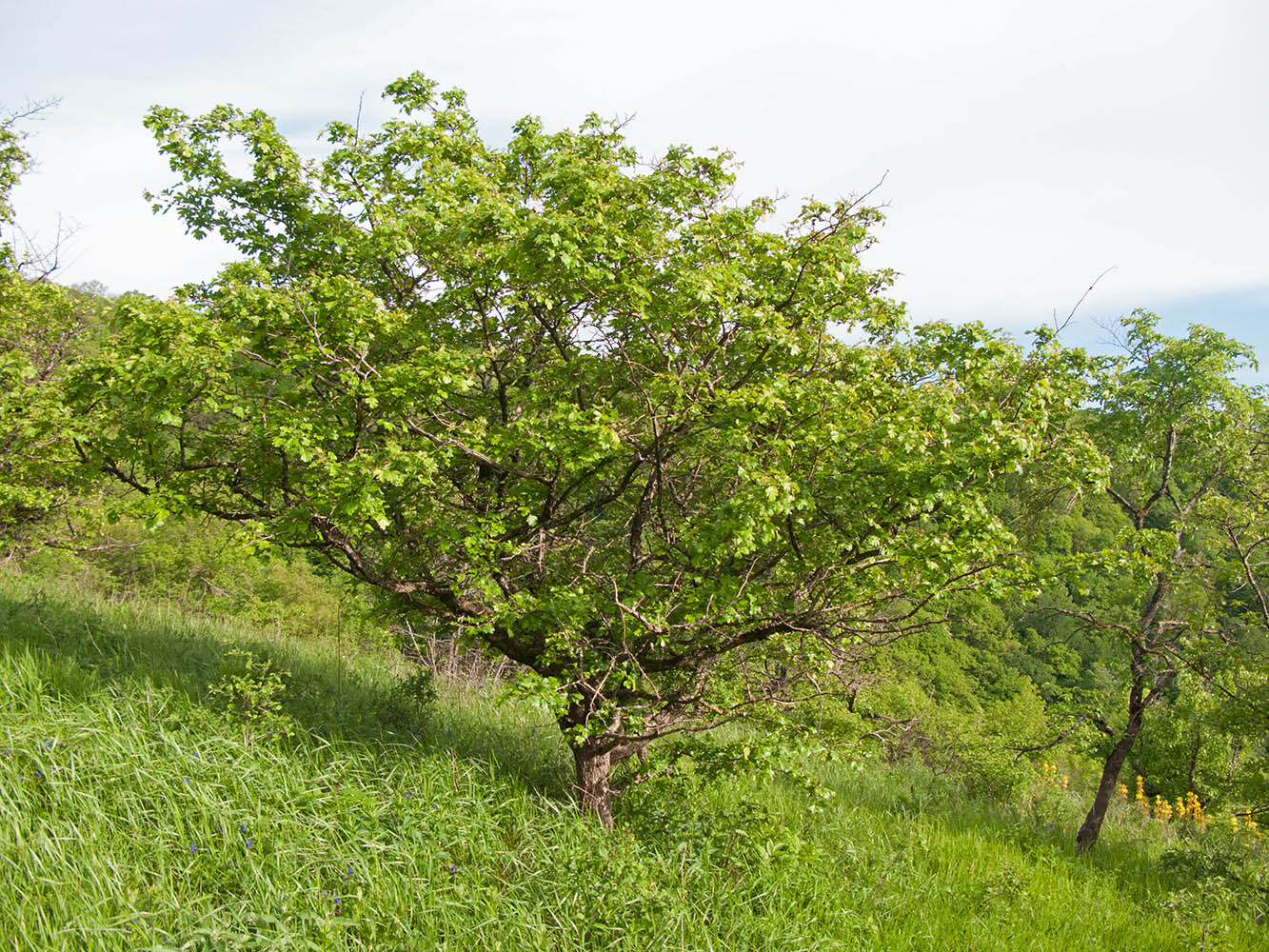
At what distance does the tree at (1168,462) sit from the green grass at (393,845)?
3035 mm

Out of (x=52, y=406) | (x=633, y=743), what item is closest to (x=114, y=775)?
(x=52, y=406)

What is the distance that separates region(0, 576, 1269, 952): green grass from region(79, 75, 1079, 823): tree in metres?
0.92

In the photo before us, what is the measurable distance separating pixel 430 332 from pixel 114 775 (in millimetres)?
3426

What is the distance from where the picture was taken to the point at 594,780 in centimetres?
570

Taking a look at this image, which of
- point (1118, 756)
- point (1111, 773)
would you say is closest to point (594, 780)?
point (1111, 773)

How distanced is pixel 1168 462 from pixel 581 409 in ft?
28.7

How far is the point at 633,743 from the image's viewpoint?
18.6 feet

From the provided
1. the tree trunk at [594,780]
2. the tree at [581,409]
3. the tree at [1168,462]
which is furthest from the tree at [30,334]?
the tree at [1168,462]

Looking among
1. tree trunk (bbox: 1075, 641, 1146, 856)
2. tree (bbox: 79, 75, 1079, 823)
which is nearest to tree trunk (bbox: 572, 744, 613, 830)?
tree (bbox: 79, 75, 1079, 823)

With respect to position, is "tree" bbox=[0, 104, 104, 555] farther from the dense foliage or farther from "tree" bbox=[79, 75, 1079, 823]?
→ "tree" bbox=[79, 75, 1079, 823]

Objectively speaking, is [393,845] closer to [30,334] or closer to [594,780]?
[594,780]

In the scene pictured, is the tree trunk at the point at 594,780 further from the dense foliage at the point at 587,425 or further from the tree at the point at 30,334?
the tree at the point at 30,334

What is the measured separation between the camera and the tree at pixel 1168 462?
895cm

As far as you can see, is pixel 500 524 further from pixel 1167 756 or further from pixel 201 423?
pixel 1167 756
